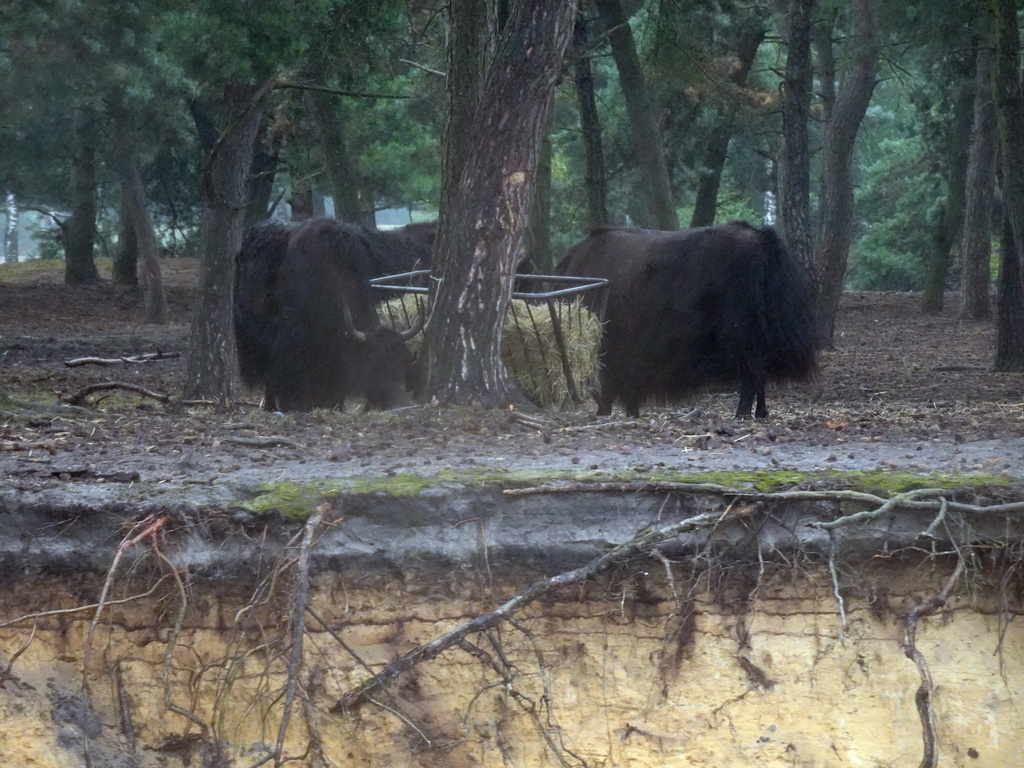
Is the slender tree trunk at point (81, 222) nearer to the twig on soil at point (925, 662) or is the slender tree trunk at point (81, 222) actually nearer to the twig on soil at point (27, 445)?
the twig on soil at point (27, 445)

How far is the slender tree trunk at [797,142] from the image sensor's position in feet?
40.6

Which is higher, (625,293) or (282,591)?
(625,293)

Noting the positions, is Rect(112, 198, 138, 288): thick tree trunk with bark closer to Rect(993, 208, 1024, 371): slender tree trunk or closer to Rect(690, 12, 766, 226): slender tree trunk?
Rect(690, 12, 766, 226): slender tree trunk

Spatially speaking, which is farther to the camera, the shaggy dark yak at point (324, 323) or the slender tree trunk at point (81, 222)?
the slender tree trunk at point (81, 222)

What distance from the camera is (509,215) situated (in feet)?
20.3

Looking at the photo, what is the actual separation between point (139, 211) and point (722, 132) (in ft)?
31.0

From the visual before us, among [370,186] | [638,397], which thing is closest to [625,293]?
[638,397]

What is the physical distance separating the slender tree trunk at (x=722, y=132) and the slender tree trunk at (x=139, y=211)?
876 cm

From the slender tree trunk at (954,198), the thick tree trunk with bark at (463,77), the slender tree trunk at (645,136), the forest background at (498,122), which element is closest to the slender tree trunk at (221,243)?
the forest background at (498,122)

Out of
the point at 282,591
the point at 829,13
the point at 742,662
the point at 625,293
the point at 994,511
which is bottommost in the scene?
the point at 742,662

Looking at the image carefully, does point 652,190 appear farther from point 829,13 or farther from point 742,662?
point 742,662

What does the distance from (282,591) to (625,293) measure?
5401 mm

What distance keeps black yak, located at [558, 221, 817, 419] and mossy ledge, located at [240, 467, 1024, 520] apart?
13.0 feet

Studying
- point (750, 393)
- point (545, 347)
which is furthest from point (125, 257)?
point (750, 393)
